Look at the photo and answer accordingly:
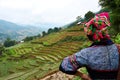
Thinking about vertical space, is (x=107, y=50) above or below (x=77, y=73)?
above

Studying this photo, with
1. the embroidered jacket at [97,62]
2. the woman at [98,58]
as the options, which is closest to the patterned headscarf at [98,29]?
the woman at [98,58]

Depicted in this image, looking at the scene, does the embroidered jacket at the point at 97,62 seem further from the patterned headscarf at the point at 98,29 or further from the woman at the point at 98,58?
the patterned headscarf at the point at 98,29

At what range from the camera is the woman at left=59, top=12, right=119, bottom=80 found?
3043mm

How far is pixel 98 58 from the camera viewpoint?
10.1 ft

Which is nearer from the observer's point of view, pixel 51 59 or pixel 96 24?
pixel 96 24

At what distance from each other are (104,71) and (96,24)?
53 cm

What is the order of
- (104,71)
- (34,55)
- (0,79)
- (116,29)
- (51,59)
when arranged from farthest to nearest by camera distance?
(34,55)
(51,59)
(0,79)
(116,29)
(104,71)

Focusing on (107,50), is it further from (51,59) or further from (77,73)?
(51,59)

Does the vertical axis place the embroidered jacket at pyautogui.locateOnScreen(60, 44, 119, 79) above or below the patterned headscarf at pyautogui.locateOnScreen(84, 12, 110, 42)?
below

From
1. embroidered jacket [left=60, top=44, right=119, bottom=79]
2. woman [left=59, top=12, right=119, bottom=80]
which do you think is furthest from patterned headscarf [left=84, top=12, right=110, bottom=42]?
embroidered jacket [left=60, top=44, right=119, bottom=79]

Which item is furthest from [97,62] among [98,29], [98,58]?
[98,29]

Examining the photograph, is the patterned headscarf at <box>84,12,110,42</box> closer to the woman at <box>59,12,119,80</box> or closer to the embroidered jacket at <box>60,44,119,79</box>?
the woman at <box>59,12,119,80</box>

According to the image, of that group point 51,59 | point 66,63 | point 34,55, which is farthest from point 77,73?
point 34,55

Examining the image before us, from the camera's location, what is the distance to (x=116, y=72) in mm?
3055
